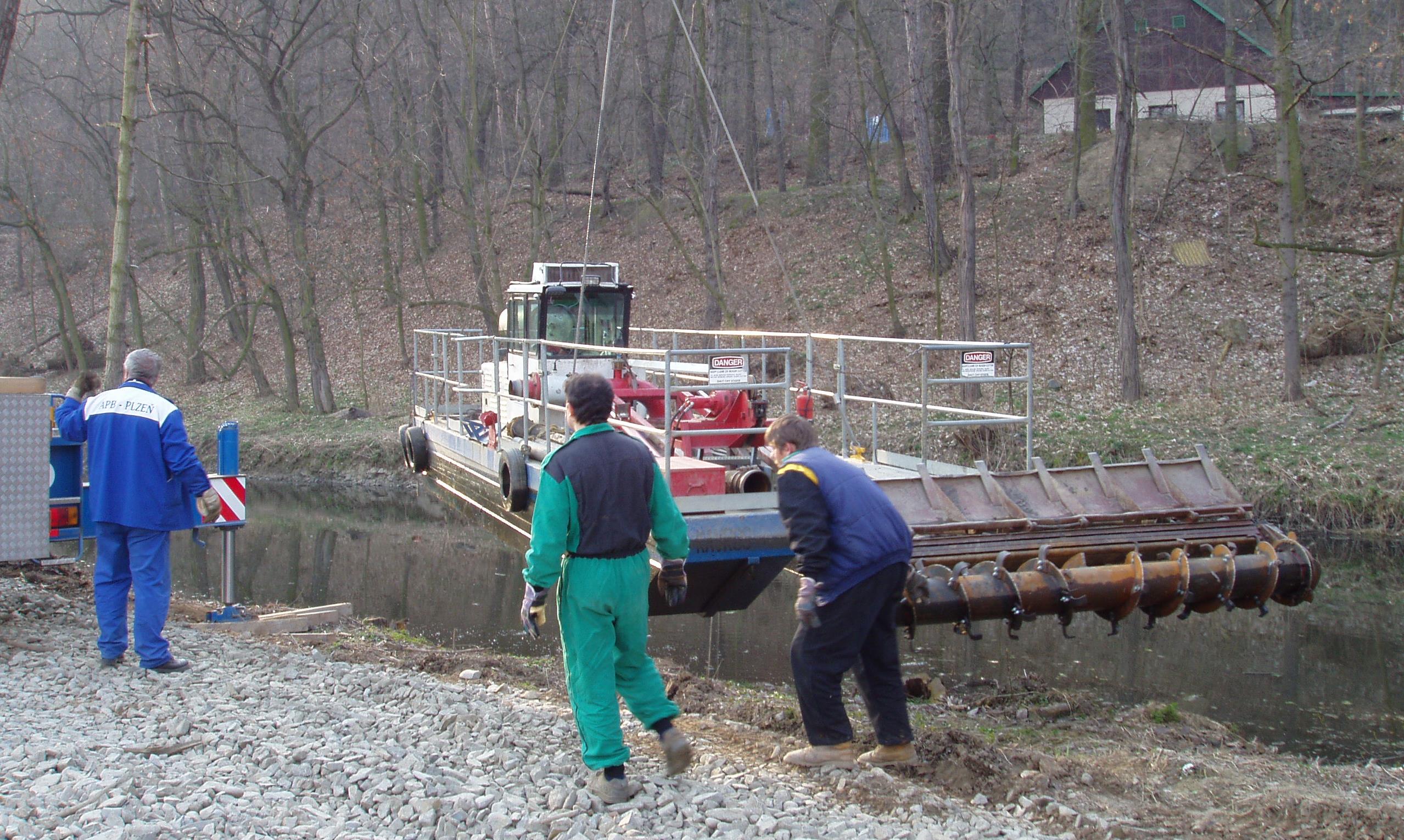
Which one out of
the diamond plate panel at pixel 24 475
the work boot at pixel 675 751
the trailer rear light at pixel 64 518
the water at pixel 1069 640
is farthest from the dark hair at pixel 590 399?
the water at pixel 1069 640

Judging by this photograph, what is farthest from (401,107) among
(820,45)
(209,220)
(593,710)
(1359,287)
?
(593,710)

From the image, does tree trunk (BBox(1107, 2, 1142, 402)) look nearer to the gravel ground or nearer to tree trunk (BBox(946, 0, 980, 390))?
tree trunk (BBox(946, 0, 980, 390))

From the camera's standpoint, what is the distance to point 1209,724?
8094 millimetres

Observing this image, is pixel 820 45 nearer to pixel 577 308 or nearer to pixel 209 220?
pixel 209 220

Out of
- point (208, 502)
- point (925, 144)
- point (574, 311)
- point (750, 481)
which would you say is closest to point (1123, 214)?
point (925, 144)

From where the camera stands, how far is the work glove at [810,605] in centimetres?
534

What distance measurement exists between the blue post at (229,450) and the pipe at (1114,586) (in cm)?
540

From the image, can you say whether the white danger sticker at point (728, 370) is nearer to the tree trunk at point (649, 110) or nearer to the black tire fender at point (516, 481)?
the black tire fender at point (516, 481)

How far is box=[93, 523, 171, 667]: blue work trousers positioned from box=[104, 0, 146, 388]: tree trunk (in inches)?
167

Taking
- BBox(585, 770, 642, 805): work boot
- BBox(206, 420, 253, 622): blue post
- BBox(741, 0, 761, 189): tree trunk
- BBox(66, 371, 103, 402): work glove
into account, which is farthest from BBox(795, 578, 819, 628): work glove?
BBox(741, 0, 761, 189): tree trunk

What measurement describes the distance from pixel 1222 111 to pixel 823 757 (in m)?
34.0

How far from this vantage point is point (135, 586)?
6.74 metres

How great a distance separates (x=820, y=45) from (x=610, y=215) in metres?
8.66

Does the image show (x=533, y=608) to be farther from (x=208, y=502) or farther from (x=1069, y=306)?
(x=1069, y=306)
